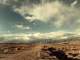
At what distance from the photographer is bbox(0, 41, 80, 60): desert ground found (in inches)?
200

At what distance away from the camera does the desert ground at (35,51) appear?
16.6ft

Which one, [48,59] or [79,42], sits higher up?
[79,42]

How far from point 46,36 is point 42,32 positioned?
124 mm

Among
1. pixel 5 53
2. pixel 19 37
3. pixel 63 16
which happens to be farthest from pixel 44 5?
pixel 5 53

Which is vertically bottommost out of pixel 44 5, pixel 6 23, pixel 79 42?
pixel 79 42

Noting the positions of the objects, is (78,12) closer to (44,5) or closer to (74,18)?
(74,18)

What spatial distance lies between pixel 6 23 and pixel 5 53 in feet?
2.18

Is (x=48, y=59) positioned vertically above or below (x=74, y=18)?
below

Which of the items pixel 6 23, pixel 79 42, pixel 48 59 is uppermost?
pixel 6 23

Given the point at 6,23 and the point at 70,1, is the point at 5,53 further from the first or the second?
the point at 70,1

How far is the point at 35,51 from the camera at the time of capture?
16.8ft

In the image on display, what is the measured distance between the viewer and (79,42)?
511cm

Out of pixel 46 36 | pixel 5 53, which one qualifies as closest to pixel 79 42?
pixel 46 36

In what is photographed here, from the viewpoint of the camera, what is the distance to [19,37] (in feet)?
17.1
